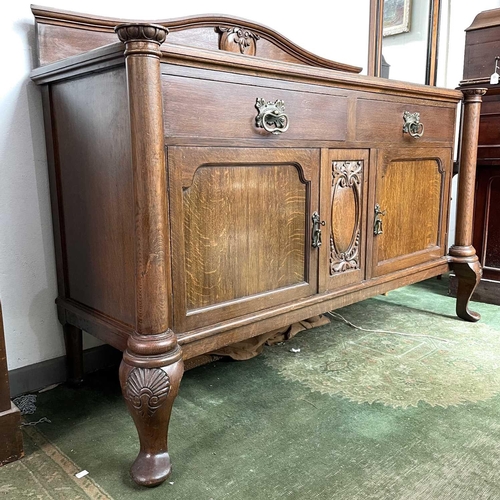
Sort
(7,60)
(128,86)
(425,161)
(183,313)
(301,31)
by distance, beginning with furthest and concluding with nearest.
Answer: (301,31) < (425,161) < (7,60) < (183,313) < (128,86)

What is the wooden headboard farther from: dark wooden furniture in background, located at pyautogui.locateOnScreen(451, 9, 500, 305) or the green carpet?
the green carpet

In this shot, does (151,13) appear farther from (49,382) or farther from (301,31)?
(49,382)

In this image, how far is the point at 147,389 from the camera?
0.95 m

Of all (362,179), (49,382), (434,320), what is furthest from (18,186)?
(434,320)


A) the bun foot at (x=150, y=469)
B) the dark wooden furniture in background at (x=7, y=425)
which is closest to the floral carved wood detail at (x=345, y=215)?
the bun foot at (x=150, y=469)

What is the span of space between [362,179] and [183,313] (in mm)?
660

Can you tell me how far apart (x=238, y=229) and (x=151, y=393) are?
39 cm

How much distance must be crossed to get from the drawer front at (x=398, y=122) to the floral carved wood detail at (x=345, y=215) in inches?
4.0

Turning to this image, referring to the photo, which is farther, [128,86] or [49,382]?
[49,382]

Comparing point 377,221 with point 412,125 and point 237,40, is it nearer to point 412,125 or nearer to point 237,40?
point 412,125

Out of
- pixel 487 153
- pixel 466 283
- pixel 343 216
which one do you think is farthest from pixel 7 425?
pixel 487 153

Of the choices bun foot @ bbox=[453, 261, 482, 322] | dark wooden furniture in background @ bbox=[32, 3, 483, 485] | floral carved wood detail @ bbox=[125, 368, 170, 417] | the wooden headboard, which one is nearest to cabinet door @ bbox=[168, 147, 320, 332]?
dark wooden furniture in background @ bbox=[32, 3, 483, 485]

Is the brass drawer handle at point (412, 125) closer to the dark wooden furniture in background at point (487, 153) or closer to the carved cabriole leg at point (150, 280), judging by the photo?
the dark wooden furniture in background at point (487, 153)

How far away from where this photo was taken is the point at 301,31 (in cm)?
189
